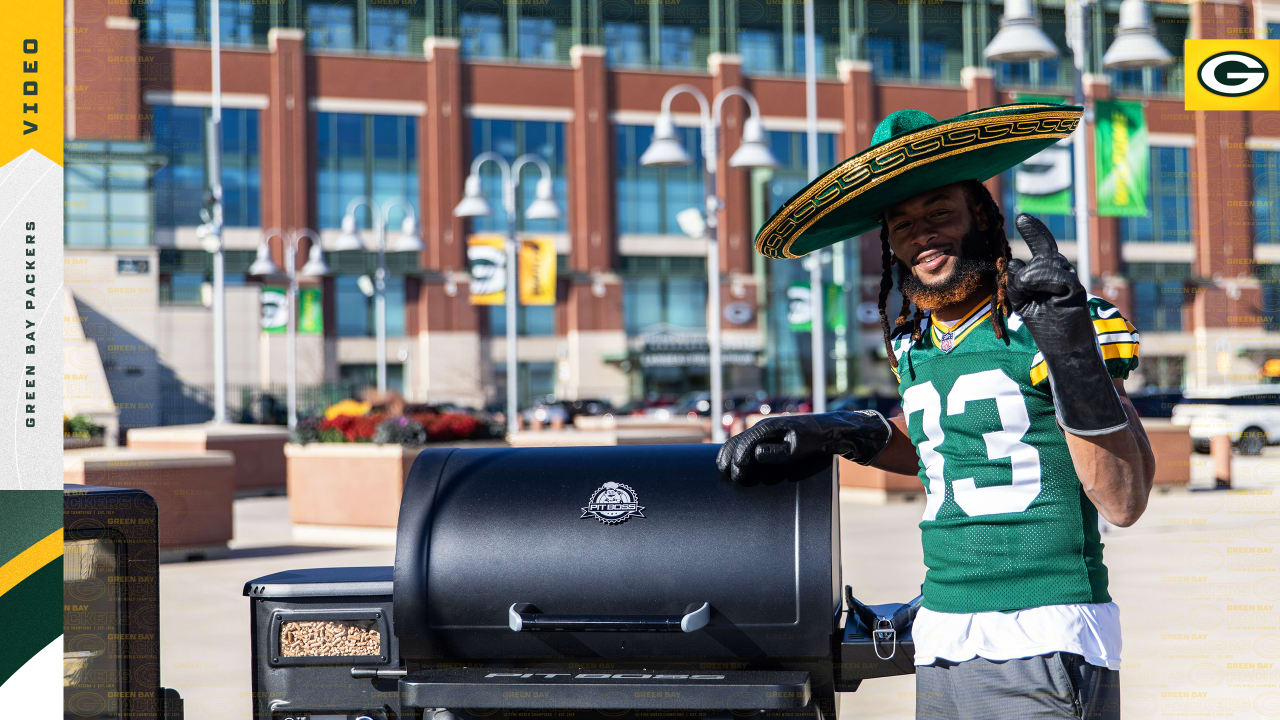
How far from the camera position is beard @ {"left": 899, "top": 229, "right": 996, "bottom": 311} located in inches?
106

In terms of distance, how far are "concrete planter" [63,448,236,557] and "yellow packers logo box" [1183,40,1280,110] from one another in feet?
33.3

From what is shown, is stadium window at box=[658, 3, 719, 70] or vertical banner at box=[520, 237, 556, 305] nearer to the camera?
vertical banner at box=[520, 237, 556, 305]

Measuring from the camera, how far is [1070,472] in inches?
101

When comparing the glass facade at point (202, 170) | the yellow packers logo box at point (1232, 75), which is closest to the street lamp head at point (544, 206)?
the yellow packers logo box at point (1232, 75)

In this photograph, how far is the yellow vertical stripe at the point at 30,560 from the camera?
2.99 m

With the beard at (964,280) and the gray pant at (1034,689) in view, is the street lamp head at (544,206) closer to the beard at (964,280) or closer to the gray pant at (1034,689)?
the beard at (964,280)

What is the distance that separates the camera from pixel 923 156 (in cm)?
260

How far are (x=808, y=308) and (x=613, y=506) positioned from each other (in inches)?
1376

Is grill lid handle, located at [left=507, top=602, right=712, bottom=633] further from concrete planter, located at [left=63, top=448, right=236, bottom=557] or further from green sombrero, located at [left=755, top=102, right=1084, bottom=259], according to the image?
concrete planter, located at [left=63, top=448, right=236, bottom=557]

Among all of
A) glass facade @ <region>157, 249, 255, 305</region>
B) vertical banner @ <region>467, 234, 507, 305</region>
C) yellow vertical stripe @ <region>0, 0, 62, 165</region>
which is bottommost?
yellow vertical stripe @ <region>0, 0, 62, 165</region>

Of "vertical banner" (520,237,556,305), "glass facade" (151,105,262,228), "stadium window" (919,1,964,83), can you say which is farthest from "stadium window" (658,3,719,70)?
"vertical banner" (520,237,556,305)

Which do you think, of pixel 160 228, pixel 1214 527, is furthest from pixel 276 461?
pixel 160 228

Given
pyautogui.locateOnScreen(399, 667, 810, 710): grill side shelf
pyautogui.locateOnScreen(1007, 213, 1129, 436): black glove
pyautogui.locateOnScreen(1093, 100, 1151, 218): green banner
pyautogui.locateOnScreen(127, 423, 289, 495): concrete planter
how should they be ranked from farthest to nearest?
1. pyautogui.locateOnScreen(127, 423, 289, 495): concrete planter
2. pyautogui.locateOnScreen(1093, 100, 1151, 218): green banner
3. pyautogui.locateOnScreen(399, 667, 810, 710): grill side shelf
4. pyautogui.locateOnScreen(1007, 213, 1129, 436): black glove

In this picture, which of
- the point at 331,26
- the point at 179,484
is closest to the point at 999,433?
the point at 179,484
